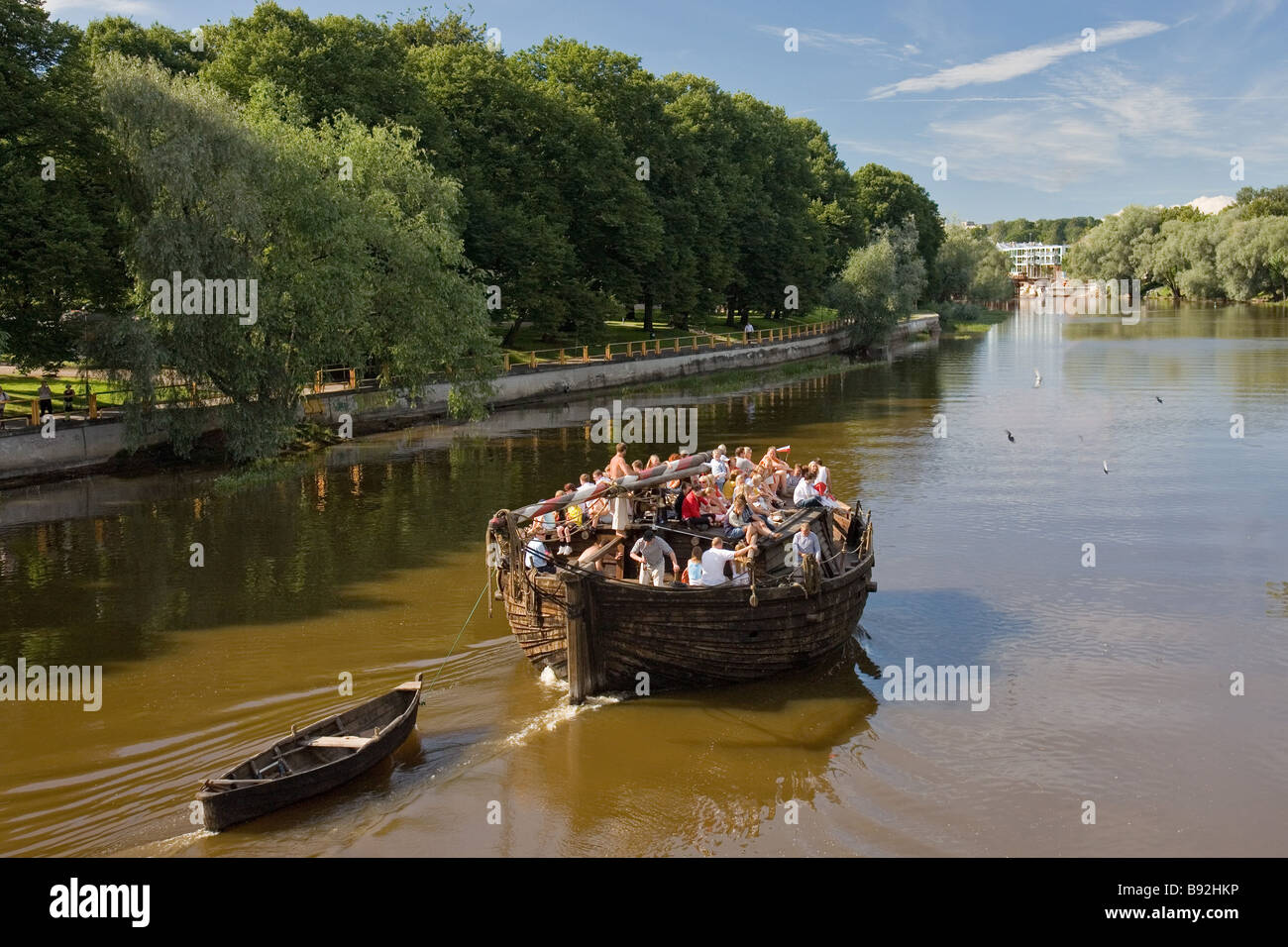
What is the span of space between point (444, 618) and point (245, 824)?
776cm

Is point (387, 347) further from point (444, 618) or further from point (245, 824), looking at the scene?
point (245, 824)

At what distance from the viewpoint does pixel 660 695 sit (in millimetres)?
16719

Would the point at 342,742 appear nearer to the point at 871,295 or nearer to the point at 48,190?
the point at 48,190

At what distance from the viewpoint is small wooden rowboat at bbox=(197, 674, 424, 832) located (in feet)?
40.8

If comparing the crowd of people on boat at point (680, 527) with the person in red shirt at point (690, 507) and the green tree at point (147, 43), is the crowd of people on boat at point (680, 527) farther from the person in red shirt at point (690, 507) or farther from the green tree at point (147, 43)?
the green tree at point (147, 43)

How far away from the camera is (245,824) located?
41.4ft

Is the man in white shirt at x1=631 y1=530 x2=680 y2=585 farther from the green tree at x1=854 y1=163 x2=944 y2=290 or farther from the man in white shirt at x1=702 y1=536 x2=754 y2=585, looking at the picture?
the green tree at x1=854 y1=163 x2=944 y2=290

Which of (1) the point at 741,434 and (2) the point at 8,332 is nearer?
(2) the point at 8,332

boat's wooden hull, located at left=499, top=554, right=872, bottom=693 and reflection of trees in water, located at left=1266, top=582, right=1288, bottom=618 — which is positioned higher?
boat's wooden hull, located at left=499, top=554, right=872, bottom=693

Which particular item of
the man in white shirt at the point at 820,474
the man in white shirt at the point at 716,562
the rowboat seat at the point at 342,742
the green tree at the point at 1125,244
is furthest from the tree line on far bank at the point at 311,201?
the green tree at the point at 1125,244

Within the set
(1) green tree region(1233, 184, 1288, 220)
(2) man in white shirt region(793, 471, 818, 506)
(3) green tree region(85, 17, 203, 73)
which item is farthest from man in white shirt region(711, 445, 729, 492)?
(1) green tree region(1233, 184, 1288, 220)

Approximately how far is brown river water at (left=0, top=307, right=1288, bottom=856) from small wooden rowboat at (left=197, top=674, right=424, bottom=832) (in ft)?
0.93
